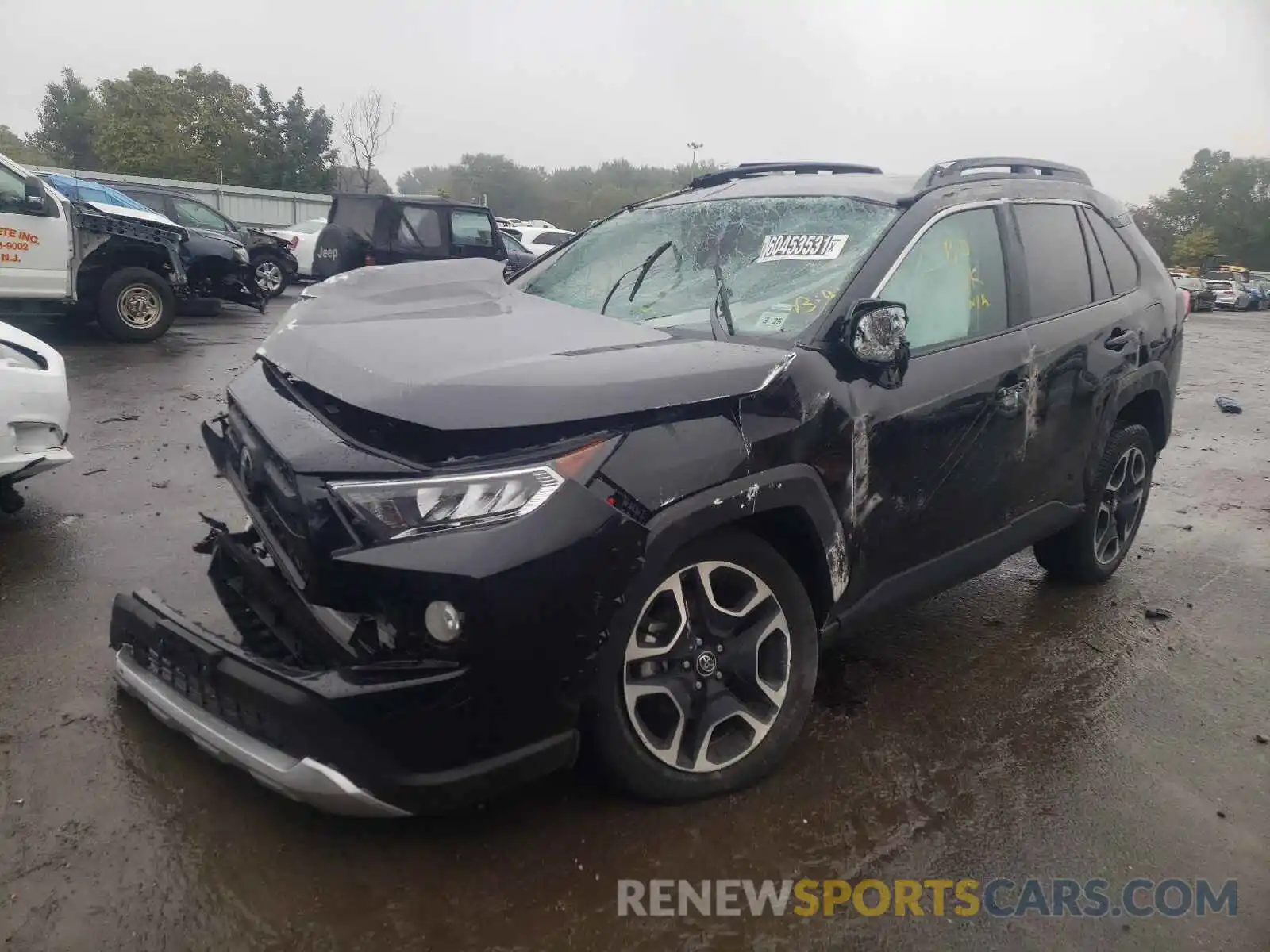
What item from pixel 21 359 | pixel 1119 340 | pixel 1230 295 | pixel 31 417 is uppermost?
pixel 1119 340

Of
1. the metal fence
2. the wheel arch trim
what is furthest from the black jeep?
the metal fence

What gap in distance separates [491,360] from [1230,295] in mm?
44716

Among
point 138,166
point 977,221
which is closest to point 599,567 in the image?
point 977,221

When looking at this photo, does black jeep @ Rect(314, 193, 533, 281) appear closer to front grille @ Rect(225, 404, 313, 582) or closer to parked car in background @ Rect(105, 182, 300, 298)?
parked car in background @ Rect(105, 182, 300, 298)

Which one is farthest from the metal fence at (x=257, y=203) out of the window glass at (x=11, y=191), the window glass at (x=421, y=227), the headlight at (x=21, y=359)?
the headlight at (x=21, y=359)

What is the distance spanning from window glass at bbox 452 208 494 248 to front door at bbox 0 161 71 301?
5269 millimetres

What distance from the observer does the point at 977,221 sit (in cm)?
346

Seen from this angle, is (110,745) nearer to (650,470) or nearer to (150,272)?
(650,470)

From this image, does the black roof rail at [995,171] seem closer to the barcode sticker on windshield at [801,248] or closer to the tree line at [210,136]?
the barcode sticker on windshield at [801,248]

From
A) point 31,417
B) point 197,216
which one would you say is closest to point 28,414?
point 31,417

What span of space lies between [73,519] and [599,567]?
11.5ft

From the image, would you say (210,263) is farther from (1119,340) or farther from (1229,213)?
(1229,213)

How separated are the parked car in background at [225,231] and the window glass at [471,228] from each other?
2731mm

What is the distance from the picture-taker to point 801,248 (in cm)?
318
